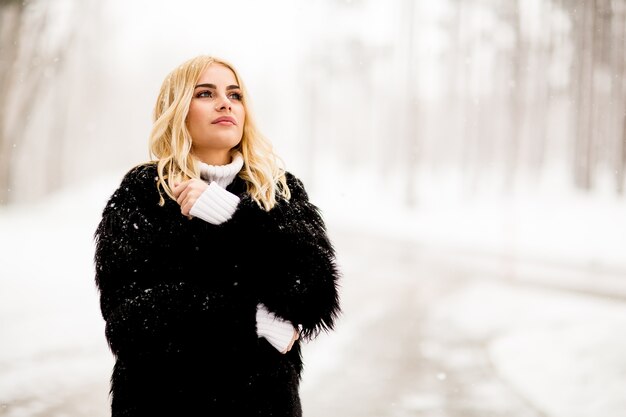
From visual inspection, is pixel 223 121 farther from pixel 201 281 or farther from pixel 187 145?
pixel 201 281

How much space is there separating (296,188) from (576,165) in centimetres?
574

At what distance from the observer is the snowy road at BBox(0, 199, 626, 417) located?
143 inches

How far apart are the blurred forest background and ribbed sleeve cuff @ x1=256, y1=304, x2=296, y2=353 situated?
4283 millimetres

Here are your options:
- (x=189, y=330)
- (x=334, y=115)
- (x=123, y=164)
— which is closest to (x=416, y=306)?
(x=189, y=330)

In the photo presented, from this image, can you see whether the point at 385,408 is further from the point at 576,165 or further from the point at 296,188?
the point at 576,165

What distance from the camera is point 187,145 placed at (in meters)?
1.67

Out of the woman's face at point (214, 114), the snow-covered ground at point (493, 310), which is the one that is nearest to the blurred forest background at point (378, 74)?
the snow-covered ground at point (493, 310)

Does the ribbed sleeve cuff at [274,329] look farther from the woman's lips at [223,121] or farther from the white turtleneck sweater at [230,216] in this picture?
the woman's lips at [223,121]

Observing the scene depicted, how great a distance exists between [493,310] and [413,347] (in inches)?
54.1

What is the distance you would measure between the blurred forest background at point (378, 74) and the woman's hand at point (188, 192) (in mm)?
4439

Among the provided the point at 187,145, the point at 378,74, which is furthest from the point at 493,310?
the point at 378,74

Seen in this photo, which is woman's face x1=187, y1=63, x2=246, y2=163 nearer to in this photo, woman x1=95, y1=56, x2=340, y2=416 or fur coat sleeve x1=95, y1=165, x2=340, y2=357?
woman x1=95, y1=56, x2=340, y2=416

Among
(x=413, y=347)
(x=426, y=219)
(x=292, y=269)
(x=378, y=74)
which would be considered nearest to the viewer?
(x=292, y=269)

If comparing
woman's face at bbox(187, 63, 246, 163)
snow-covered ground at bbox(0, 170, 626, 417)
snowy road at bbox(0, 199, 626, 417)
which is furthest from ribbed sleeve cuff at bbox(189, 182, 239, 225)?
snow-covered ground at bbox(0, 170, 626, 417)
